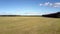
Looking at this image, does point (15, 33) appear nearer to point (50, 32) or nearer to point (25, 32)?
point (25, 32)

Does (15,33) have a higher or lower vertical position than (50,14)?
lower

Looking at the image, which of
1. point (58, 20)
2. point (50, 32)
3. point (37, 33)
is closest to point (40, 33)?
point (37, 33)

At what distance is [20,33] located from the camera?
425cm

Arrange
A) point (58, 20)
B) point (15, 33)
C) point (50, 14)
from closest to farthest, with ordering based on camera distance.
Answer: point (15, 33), point (50, 14), point (58, 20)

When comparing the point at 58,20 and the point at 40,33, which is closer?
the point at 40,33

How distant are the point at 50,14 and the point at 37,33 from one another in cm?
200

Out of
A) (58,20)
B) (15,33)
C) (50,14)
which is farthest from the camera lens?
(58,20)

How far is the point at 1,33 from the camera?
4250 millimetres

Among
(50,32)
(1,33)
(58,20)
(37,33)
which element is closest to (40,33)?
(37,33)

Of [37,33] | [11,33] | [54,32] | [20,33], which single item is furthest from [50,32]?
[11,33]

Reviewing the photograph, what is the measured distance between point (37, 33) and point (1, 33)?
1379 millimetres

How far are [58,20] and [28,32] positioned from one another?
265cm

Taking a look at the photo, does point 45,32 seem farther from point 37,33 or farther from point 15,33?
point 15,33

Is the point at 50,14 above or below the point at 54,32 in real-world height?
above
